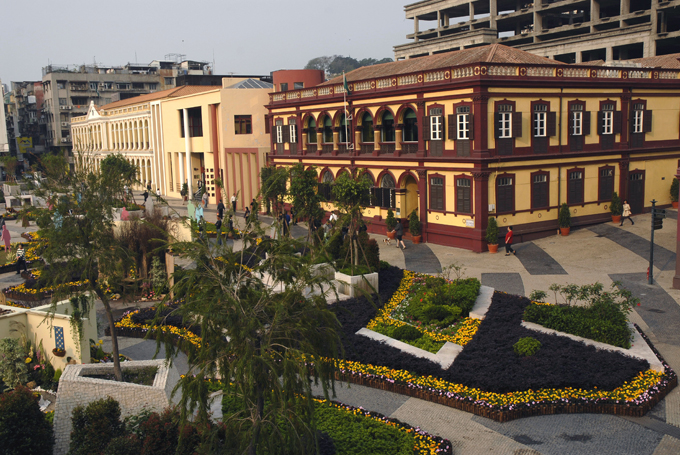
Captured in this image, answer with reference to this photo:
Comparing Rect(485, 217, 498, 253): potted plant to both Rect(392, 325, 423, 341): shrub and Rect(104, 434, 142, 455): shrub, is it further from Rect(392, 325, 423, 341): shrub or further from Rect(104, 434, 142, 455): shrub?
Rect(104, 434, 142, 455): shrub

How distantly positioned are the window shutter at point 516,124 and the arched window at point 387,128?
23.4 feet

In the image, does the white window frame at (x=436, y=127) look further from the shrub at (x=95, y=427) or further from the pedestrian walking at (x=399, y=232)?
the shrub at (x=95, y=427)

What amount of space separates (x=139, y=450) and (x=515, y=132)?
22999 mm

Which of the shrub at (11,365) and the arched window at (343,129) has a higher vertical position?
the arched window at (343,129)

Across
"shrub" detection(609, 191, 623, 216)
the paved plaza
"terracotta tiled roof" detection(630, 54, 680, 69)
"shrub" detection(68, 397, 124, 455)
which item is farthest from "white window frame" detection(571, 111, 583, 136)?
"shrub" detection(68, 397, 124, 455)

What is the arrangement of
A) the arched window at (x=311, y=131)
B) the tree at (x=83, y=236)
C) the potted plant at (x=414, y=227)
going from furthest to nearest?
the arched window at (x=311, y=131) → the potted plant at (x=414, y=227) → the tree at (x=83, y=236)

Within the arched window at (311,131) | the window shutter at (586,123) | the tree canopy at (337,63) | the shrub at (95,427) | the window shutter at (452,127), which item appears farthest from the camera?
the tree canopy at (337,63)

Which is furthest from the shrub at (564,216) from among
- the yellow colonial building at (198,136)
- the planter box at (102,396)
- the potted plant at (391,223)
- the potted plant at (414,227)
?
the planter box at (102,396)

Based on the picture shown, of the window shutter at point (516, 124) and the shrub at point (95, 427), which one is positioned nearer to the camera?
the shrub at point (95, 427)

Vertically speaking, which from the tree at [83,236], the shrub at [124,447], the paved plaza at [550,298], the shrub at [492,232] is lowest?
the paved plaza at [550,298]

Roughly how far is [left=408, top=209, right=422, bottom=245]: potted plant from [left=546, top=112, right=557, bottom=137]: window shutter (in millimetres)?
7434

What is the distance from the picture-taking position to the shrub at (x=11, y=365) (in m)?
14.3

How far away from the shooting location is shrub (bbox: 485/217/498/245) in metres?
27.6

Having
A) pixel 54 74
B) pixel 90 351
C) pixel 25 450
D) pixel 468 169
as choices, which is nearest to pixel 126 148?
pixel 54 74
